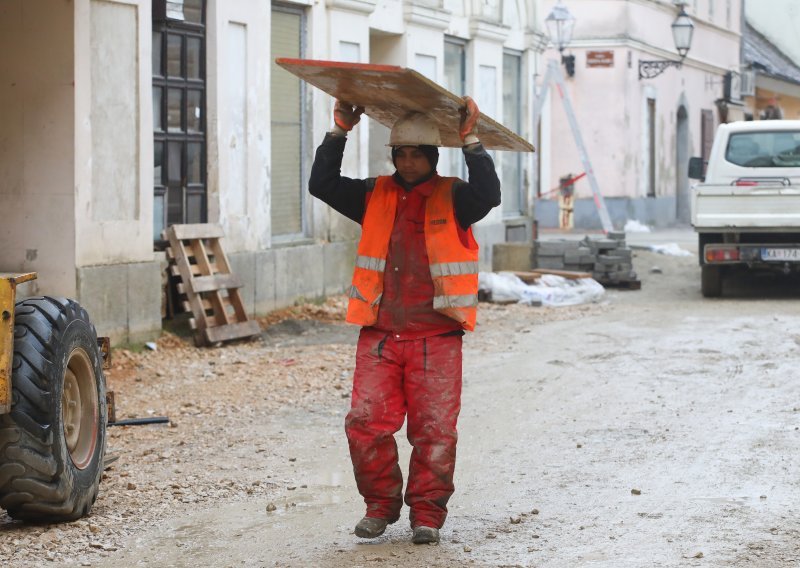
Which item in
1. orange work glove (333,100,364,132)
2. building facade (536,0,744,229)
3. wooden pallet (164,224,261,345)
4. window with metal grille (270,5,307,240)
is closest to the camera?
orange work glove (333,100,364,132)

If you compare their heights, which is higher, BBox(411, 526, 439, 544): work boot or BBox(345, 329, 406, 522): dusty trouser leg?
BBox(345, 329, 406, 522): dusty trouser leg

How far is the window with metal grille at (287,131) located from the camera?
50.1ft

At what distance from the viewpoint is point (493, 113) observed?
21.1 meters

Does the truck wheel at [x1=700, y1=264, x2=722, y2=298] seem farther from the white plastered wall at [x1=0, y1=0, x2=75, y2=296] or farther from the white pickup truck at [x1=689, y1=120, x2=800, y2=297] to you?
the white plastered wall at [x1=0, y1=0, x2=75, y2=296]

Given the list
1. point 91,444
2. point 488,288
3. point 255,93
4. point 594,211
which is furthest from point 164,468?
point 594,211

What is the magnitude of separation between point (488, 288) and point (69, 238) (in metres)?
6.65

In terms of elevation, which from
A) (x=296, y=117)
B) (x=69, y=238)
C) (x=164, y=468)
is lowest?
(x=164, y=468)

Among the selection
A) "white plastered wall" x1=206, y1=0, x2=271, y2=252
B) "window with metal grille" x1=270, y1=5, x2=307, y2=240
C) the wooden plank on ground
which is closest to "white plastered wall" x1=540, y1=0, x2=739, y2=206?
the wooden plank on ground

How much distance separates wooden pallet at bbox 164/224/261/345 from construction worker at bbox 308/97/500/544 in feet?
21.6

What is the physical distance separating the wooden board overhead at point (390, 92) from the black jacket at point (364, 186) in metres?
0.19

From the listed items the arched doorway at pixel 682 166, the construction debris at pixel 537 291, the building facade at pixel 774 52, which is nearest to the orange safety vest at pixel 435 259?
the construction debris at pixel 537 291

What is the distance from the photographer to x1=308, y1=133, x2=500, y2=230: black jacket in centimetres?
604

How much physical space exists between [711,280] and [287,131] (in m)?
5.27

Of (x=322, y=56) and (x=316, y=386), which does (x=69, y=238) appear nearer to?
(x=316, y=386)
